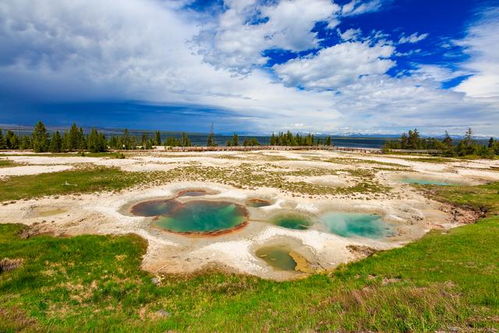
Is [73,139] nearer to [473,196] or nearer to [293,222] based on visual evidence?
[293,222]

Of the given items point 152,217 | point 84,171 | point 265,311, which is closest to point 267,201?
point 152,217

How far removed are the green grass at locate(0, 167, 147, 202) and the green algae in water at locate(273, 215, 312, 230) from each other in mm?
22205

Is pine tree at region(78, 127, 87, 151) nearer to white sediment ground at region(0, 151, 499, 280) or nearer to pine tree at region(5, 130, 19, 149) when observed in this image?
pine tree at region(5, 130, 19, 149)

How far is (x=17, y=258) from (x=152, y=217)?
9669 mm

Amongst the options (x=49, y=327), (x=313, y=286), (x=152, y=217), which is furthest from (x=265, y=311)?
(x=152, y=217)

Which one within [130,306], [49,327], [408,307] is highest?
[408,307]

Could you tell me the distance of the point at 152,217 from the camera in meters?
22.2

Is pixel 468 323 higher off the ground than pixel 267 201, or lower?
higher

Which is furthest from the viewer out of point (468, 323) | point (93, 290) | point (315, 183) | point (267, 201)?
point (315, 183)

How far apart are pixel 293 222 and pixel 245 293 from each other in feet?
36.6

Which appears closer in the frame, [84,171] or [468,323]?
Answer: [468,323]

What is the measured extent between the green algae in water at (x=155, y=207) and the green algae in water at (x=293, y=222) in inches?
445

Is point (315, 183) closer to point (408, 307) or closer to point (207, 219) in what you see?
point (207, 219)

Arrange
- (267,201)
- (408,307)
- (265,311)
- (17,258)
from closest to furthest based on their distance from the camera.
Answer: (408,307) < (265,311) < (17,258) < (267,201)
